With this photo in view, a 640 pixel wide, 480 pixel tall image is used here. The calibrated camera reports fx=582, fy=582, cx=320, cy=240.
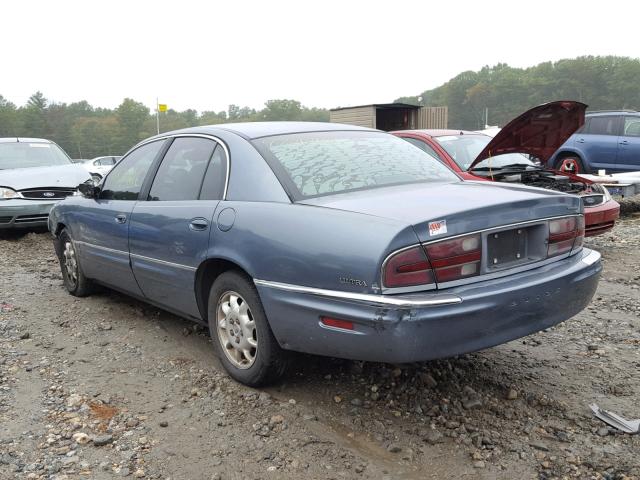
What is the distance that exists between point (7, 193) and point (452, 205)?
7763mm

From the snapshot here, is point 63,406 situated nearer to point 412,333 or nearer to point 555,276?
point 412,333

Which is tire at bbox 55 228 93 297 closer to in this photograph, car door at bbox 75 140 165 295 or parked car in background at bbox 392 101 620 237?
car door at bbox 75 140 165 295

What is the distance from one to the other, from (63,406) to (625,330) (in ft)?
12.7

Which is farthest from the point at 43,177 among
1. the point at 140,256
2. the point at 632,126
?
the point at 632,126

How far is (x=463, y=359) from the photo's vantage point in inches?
148

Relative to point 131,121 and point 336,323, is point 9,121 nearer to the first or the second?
point 131,121

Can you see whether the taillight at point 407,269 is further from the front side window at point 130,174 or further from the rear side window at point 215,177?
the front side window at point 130,174

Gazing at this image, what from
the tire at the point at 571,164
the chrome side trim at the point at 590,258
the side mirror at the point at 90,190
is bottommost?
the tire at the point at 571,164

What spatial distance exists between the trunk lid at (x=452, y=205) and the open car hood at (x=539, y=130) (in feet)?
10.8

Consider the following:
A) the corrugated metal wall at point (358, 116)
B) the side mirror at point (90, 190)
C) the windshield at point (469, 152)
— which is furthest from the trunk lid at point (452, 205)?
the corrugated metal wall at point (358, 116)

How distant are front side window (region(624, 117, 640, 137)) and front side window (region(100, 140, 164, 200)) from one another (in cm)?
1107

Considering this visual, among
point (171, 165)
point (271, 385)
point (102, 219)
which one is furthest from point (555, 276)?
point (102, 219)

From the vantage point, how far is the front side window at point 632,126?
12.2 meters

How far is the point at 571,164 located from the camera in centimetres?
1240
